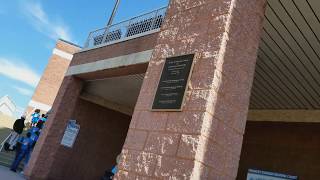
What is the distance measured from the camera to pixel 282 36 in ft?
22.2

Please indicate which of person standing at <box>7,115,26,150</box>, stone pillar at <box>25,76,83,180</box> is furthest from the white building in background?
stone pillar at <box>25,76,83,180</box>

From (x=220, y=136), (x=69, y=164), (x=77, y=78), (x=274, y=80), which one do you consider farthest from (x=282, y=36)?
(x=69, y=164)

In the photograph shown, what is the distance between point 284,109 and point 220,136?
805cm

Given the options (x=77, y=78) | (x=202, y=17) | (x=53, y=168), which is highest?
(x=77, y=78)

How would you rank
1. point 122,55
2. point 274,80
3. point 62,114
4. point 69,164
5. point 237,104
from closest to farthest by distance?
point 237,104 → point 274,80 → point 122,55 → point 62,114 → point 69,164

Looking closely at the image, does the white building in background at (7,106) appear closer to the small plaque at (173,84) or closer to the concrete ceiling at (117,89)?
the concrete ceiling at (117,89)

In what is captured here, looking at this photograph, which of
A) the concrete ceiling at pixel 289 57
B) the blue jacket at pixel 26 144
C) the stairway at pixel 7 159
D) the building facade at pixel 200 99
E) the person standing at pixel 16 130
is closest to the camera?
the building facade at pixel 200 99

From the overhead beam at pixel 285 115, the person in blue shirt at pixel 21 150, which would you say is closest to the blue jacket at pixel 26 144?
the person in blue shirt at pixel 21 150

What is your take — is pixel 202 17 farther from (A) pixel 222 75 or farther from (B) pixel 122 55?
(B) pixel 122 55

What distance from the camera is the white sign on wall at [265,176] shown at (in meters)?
10.4

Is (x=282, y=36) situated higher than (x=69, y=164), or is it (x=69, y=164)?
(x=282, y=36)

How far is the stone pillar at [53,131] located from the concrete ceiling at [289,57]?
6503mm

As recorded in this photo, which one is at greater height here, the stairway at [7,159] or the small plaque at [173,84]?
the small plaque at [173,84]

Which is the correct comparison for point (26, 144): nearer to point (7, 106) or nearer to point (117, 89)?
point (117, 89)
